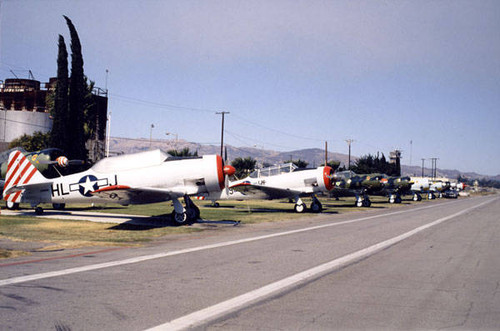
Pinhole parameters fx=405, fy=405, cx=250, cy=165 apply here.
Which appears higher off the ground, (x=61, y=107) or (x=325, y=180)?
(x=61, y=107)

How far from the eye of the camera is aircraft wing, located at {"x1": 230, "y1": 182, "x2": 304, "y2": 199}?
25047 millimetres

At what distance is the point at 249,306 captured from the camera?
17.5 feet

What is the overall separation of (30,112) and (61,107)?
2294cm

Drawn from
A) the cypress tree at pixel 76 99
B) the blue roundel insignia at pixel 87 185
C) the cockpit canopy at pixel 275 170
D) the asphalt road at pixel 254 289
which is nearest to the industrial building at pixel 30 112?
the cypress tree at pixel 76 99

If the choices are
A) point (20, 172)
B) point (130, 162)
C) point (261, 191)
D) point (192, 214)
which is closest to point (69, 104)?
point (20, 172)

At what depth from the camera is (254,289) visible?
623 cm

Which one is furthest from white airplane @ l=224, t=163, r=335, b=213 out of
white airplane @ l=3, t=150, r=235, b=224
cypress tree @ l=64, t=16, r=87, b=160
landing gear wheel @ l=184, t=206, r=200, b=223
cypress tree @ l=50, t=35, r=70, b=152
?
cypress tree @ l=50, t=35, r=70, b=152

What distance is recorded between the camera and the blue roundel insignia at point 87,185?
56.3 ft

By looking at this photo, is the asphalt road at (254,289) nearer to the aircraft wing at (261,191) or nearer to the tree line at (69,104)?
the aircraft wing at (261,191)

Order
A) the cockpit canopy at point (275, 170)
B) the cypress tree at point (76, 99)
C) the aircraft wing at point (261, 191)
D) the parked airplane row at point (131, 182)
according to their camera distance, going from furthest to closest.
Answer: the cypress tree at point (76, 99), the cockpit canopy at point (275, 170), the aircraft wing at point (261, 191), the parked airplane row at point (131, 182)

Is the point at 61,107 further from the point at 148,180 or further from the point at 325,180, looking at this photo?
the point at 325,180

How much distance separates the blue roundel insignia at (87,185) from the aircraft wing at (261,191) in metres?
9.89

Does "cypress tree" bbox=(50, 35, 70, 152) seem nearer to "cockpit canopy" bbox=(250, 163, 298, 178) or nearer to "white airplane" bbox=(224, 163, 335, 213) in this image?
"white airplane" bbox=(224, 163, 335, 213)

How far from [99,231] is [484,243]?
1261cm
